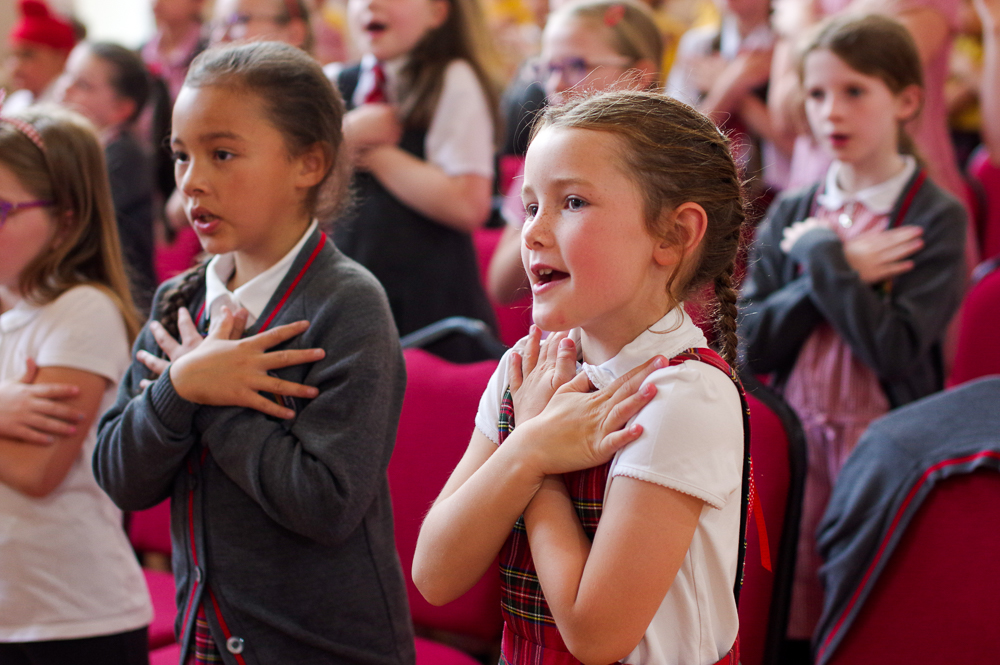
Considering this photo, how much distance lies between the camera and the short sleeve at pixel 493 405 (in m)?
1.08

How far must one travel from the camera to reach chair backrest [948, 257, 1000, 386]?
1806 millimetres

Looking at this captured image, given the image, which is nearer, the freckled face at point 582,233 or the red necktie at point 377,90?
the freckled face at point 582,233

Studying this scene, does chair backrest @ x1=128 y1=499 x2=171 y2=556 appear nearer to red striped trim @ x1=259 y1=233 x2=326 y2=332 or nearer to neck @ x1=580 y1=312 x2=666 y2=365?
red striped trim @ x1=259 y1=233 x2=326 y2=332

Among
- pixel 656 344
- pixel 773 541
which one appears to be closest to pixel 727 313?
pixel 656 344

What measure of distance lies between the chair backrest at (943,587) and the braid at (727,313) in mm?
460

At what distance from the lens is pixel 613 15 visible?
2119mm

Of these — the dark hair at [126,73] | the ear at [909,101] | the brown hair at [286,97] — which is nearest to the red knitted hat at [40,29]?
the dark hair at [126,73]

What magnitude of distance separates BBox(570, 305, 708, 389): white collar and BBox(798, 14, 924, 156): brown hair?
1.09 meters

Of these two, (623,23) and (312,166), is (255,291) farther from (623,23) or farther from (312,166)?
→ (623,23)

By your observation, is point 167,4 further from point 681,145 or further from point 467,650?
point 681,145

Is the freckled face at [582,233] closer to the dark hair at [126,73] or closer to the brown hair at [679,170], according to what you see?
the brown hair at [679,170]

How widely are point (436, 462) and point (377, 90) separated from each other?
1016 millimetres

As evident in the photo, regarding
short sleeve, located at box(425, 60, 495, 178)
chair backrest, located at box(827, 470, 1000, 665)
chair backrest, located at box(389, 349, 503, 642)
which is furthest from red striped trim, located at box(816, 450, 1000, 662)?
short sleeve, located at box(425, 60, 495, 178)

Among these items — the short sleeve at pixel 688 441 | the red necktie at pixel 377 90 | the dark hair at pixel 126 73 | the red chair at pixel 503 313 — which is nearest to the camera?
the short sleeve at pixel 688 441
